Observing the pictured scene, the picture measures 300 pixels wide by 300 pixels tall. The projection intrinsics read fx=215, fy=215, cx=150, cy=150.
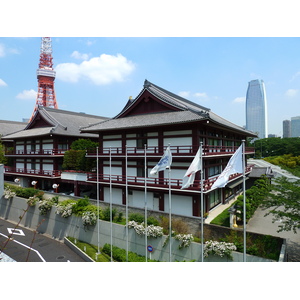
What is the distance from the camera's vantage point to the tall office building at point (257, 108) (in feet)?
396

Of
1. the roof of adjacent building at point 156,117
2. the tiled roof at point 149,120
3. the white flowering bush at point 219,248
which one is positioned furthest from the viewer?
the tiled roof at point 149,120

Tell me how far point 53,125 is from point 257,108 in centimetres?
12081

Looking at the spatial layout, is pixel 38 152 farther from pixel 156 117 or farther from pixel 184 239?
pixel 184 239

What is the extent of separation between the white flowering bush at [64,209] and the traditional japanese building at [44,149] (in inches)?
165

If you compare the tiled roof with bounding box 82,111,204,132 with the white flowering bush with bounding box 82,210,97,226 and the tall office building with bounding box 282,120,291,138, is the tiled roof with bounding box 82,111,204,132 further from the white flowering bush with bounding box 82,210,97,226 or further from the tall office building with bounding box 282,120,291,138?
the tall office building with bounding box 282,120,291,138

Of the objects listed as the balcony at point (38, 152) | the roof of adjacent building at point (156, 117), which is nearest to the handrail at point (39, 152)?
the balcony at point (38, 152)

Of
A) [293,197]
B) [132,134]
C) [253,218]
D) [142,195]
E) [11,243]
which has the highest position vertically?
[132,134]

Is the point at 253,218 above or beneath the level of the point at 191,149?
beneath

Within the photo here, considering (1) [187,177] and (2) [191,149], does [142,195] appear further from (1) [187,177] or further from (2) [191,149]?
(1) [187,177]

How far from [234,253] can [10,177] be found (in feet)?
122

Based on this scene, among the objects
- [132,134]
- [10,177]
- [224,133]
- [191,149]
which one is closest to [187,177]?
[191,149]

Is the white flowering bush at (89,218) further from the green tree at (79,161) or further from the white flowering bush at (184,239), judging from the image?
the green tree at (79,161)

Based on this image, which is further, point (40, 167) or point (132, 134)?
point (40, 167)

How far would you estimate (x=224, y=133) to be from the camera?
2558 cm
